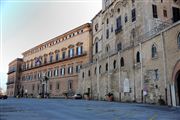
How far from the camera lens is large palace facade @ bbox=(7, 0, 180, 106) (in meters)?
22.4

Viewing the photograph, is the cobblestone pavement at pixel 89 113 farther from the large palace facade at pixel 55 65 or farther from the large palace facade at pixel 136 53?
the large palace facade at pixel 55 65

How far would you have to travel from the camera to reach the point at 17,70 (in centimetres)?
8306

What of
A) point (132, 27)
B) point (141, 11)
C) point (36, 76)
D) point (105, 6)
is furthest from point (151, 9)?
point (36, 76)

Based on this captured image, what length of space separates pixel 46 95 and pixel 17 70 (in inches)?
1188

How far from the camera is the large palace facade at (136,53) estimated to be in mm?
21938

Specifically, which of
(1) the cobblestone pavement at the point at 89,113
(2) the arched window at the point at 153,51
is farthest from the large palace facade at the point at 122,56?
(1) the cobblestone pavement at the point at 89,113

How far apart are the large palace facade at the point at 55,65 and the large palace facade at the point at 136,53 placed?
4.73 metres

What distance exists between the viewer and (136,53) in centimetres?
2823

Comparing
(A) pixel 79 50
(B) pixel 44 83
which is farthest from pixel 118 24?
(B) pixel 44 83

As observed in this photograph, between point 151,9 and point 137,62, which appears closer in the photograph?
point 137,62

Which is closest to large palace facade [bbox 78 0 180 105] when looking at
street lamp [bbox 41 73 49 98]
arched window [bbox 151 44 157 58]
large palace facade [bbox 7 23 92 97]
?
arched window [bbox 151 44 157 58]

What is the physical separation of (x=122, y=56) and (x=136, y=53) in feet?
11.4

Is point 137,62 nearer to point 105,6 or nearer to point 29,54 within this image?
point 105,6

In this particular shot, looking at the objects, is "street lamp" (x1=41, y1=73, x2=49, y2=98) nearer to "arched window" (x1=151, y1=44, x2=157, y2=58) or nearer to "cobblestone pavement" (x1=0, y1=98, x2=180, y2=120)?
"arched window" (x1=151, y1=44, x2=157, y2=58)
